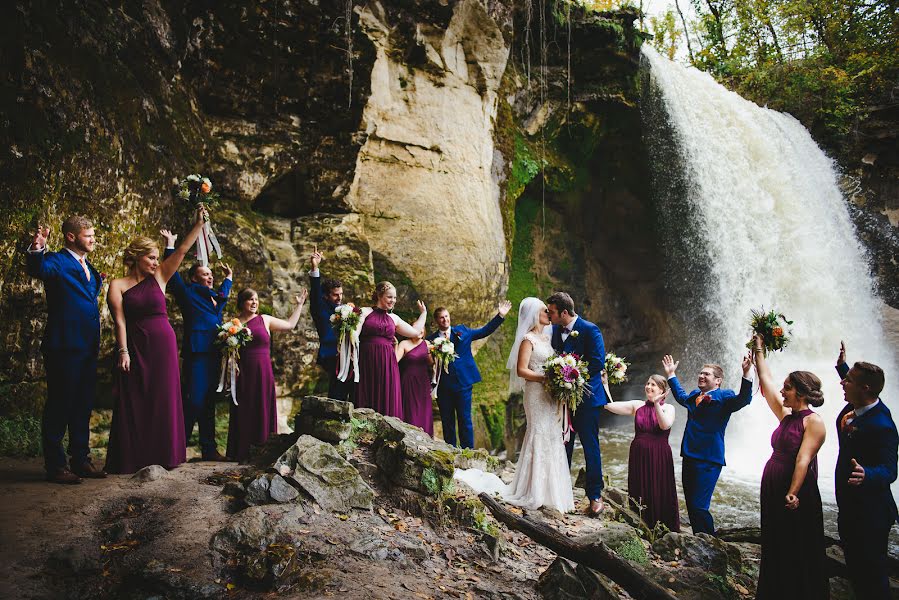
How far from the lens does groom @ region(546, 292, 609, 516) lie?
6055 millimetres

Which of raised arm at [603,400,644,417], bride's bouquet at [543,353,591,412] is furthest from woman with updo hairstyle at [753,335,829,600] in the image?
raised arm at [603,400,644,417]

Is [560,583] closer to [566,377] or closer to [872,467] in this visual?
[566,377]

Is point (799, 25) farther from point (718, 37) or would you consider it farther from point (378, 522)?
point (378, 522)

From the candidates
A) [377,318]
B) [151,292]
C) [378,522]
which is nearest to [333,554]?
[378,522]

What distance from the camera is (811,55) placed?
19.2m

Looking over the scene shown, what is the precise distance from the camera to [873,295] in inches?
623

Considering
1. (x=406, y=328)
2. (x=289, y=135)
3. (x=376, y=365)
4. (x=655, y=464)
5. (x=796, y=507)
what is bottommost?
(x=655, y=464)

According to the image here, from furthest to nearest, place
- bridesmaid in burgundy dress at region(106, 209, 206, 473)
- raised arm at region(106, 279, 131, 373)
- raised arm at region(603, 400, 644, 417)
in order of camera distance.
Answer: raised arm at region(603, 400, 644, 417) < bridesmaid in burgundy dress at region(106, 209, 206, 473) < raised arm at region(106, 279, 131, 373)

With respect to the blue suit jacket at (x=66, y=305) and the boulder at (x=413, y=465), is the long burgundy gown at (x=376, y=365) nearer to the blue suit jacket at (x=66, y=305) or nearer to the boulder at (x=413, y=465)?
the boulder at (x=413, y=465)

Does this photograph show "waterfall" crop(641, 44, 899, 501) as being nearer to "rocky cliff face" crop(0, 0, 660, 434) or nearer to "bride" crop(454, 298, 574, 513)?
"rocky cliff face" crop(0, 0, 660, 434)

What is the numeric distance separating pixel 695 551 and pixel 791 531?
994mm

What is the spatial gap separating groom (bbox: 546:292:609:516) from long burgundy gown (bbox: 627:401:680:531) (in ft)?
1.71

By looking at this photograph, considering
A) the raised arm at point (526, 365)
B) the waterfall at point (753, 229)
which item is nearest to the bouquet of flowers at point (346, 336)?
the raised arm at point (526, 365)

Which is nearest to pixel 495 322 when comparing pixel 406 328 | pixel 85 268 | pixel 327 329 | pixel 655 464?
pixel 406 328
